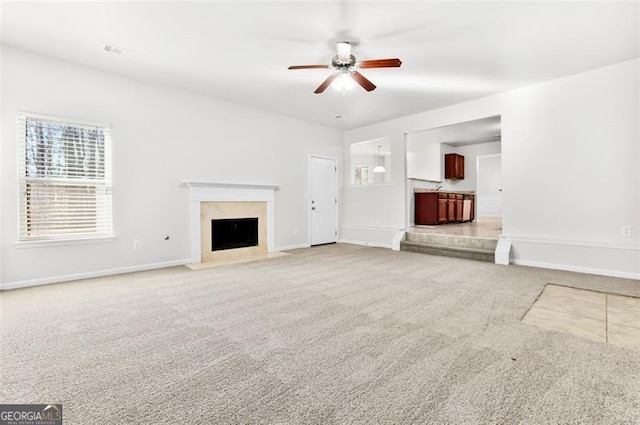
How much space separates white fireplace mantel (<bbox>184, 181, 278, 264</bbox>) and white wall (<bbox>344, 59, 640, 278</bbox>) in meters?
4.06

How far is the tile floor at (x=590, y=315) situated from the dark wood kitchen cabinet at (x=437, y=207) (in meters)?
4.28

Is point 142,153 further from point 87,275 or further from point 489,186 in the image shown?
point 489,186

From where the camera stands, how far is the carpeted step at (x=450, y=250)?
4.87 m

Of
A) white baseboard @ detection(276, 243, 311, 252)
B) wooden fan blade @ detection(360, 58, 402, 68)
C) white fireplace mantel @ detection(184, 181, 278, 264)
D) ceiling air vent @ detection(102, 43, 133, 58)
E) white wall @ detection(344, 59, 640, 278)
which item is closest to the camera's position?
Answer: wooden fan blade @ detection(360, 58, 402, 68)

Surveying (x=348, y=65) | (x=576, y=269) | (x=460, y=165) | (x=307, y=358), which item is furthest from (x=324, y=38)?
(x=460, y=165)

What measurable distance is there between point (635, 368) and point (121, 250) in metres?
5.32

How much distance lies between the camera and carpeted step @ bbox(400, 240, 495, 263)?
4866mm

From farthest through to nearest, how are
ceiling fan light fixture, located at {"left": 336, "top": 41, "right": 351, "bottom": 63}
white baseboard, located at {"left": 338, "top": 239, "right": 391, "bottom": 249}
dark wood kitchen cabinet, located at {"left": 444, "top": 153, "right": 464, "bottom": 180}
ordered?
1. dark wood kitchen cabinet, located at {"left": 444, "top": 153, "right": 464, "bottom": 180}
2. white baseboard, located at {"left": 338, "top": 239, "right": 391, "bottom": 249}
3. ceiling fan light fixture, located at {"left": 336, "top": 41, "right": 351, "bottom": 63}

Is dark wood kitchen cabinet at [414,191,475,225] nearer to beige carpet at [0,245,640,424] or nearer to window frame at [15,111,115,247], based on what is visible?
beige carpet at [0,245,640,424]

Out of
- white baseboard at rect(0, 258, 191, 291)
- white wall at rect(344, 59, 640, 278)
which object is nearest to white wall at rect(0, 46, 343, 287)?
white baseboard at rect(0, 258, 191, 291)

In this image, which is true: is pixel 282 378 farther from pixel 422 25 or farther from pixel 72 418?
pixel 422 25

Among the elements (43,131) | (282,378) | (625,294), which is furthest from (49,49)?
(625,294)

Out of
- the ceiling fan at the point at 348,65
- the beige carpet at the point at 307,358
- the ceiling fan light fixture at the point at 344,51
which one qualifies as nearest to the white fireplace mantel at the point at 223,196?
→ the beige carpet at the point at 307,358

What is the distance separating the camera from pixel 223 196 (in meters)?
5.16
